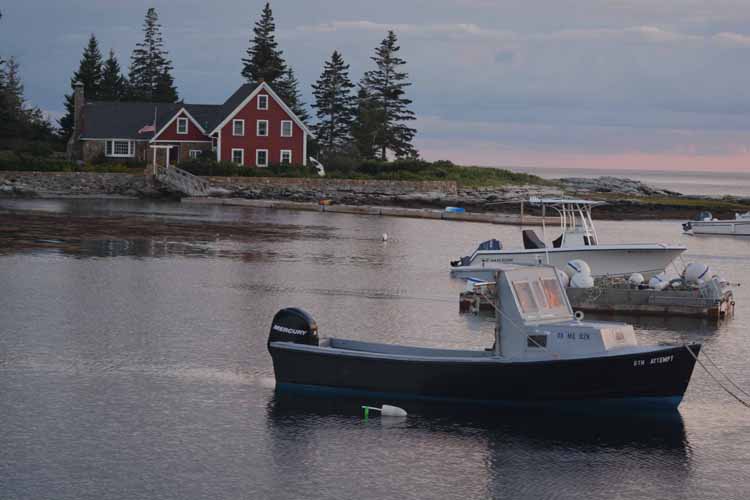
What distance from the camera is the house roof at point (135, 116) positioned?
3706 inches

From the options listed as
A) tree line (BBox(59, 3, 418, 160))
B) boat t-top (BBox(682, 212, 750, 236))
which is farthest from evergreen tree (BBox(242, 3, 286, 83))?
boat t-top (BBox(682, 212, 750, 236))

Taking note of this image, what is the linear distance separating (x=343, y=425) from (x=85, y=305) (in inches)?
595

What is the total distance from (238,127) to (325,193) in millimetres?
9330

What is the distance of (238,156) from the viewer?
93.6m

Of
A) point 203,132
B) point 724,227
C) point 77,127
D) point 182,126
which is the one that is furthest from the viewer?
point 77,127

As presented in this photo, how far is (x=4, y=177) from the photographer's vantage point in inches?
3489

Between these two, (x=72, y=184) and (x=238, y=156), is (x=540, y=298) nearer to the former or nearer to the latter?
(x=72, y=184)

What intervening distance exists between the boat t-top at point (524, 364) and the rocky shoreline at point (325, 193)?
212 ft

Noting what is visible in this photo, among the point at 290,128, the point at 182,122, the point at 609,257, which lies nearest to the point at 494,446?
the point at 609,257

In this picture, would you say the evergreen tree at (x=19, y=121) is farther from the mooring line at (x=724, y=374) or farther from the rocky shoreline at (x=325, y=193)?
the mooring line at (x=724, y=374)

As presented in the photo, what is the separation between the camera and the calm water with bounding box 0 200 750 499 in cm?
1736

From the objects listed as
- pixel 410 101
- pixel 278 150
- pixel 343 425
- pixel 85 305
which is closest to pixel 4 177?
pixel 278 150

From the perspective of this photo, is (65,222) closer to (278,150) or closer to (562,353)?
(278,150)

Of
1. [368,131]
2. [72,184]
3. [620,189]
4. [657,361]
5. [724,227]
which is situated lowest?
[657,361]
